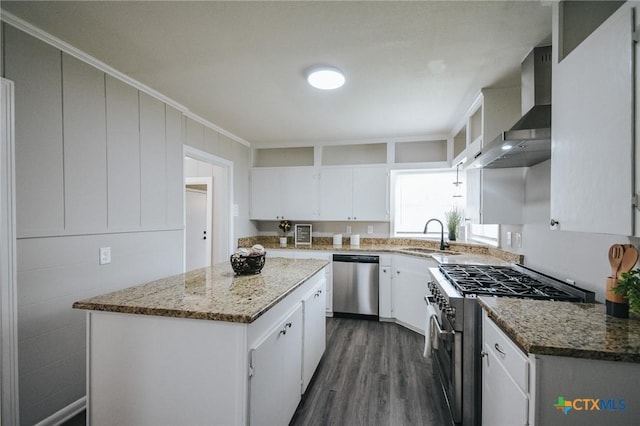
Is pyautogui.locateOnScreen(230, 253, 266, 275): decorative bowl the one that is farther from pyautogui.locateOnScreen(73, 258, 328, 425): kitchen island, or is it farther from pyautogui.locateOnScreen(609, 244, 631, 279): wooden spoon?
pyautogui.locateOnScreen(609, 244, 631, 279): wooden spoon

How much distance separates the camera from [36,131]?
1.73m

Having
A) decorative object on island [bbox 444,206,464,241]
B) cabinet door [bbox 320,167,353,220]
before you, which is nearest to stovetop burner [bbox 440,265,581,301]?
decorative object on island [bbox 444,206,464,241]

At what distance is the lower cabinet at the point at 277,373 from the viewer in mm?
1304

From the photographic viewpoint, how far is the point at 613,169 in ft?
3.39

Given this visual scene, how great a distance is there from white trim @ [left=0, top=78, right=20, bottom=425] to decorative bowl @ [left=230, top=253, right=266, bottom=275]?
1188 mm

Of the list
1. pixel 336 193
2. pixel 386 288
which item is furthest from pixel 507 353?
pixel 336 193

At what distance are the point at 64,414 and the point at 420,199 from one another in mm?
4137

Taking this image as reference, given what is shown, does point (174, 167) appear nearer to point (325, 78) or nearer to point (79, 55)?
point (79, 55)

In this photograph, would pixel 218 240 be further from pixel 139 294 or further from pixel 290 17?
pixel 290 17

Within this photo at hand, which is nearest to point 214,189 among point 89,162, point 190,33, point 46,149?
point 89,162


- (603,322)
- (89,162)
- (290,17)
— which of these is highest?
(290,17)

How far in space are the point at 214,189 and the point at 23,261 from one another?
261cm

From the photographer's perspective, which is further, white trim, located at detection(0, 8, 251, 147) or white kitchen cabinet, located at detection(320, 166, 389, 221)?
white kitchen cabinet, located at detection(320, 166, 389, 221)

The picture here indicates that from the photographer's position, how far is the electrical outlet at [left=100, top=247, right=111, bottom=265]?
2.11 metres
